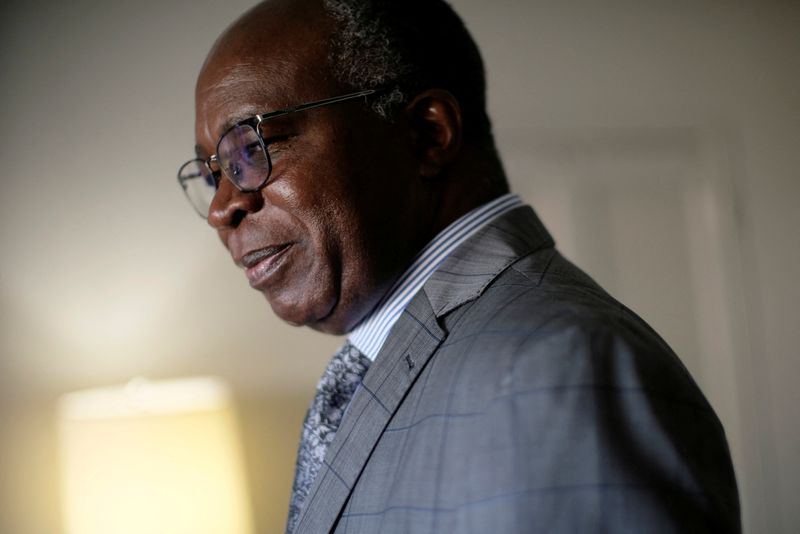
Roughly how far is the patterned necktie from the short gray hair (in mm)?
336

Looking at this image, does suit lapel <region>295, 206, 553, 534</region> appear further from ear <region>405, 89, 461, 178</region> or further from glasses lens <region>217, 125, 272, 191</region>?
glasses lens <region>217, 125, 272, 191</region>

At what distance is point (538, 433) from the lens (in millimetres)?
561

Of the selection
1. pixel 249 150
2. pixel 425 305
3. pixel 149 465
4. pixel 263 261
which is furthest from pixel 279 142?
pixel 149 465

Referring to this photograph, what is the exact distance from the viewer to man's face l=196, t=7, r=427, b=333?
0.86 meters

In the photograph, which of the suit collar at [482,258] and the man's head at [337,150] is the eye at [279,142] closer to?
the man's head at [337,150]

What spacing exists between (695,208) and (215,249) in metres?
1.88

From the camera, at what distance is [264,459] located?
224 cm

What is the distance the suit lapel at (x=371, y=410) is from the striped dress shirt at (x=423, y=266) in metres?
0.06

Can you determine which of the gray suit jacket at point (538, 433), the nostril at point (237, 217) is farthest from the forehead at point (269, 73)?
the gray suit jacket at point (538, 433)

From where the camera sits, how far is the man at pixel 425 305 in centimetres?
55

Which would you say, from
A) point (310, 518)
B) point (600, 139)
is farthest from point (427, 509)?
point (600, 139)

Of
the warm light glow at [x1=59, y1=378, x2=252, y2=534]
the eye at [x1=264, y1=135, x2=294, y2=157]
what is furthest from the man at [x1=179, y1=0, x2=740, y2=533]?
the warm light glow at [x1=59, y1=378, x2=252, y2=534]

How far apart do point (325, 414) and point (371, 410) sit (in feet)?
0.56

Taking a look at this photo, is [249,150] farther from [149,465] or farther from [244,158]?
[149,465]
